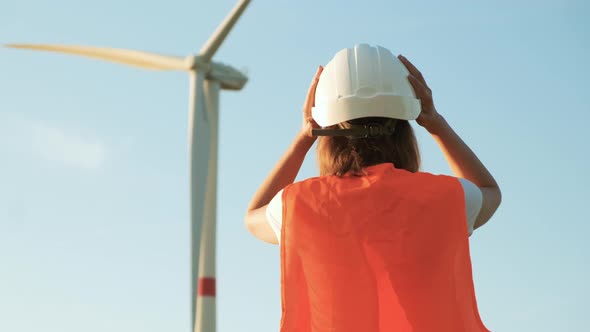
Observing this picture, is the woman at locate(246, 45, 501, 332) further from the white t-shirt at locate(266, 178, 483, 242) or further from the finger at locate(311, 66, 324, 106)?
the finger at locate(311, 66, 324, 106)

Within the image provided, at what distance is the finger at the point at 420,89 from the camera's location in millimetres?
8164

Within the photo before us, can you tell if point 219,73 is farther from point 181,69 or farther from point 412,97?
point 412,97

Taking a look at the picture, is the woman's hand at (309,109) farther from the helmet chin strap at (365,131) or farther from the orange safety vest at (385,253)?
the orange safety vest at (385,253)

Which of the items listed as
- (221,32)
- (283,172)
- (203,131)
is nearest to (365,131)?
(283,172)

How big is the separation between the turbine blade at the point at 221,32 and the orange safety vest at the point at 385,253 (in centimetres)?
1151

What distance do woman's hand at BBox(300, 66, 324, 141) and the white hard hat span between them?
15 centimetres

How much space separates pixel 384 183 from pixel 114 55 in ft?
45.5

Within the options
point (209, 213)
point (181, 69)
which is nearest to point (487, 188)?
point (209, 213)

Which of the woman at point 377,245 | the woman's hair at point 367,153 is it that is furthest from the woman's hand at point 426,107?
the woman at point 377,245

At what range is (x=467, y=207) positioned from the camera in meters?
7.13

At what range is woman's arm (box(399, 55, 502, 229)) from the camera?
788cm

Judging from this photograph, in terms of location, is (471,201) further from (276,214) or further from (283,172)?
(283,172)

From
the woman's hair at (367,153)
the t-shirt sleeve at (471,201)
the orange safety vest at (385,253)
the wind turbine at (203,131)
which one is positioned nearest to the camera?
the orange safety vest at (385,253)

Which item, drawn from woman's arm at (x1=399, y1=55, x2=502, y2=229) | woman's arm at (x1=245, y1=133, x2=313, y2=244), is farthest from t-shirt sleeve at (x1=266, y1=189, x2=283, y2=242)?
woman's arm at (x1=399, y1=55, x2=502, y2=229)
